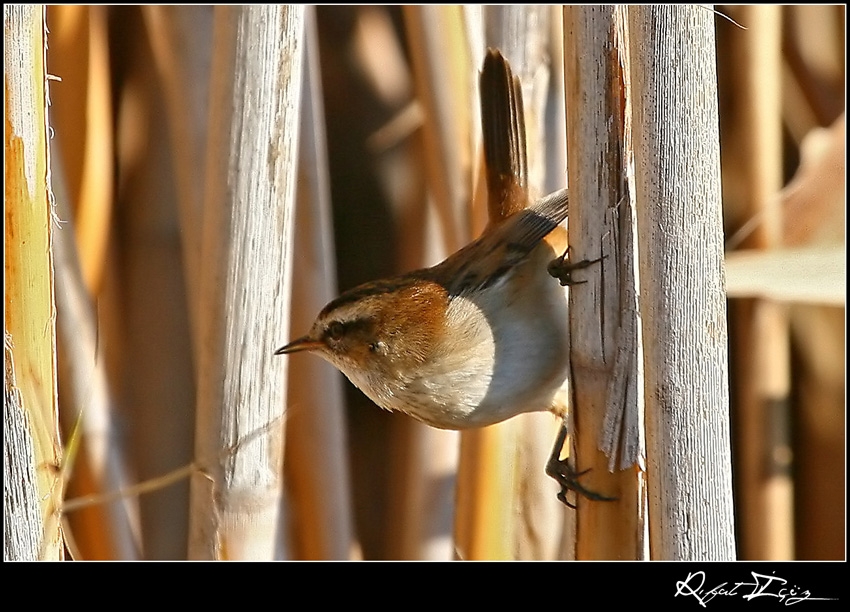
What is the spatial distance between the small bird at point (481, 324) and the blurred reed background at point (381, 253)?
0.43 ft

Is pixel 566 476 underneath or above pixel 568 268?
underneath

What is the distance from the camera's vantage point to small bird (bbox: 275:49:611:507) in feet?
4.04

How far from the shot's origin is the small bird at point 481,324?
4.04 ft

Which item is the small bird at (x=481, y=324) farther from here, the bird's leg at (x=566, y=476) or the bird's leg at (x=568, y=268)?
the bird's leg at (x=568, y=268)

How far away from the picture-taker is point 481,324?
128 cm

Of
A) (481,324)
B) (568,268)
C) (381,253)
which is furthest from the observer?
(381,253)

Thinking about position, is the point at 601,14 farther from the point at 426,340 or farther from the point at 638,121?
the point at 426,340

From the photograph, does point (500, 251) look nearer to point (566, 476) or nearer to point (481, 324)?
point (481, 324)

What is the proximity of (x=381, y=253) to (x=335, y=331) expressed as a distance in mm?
611

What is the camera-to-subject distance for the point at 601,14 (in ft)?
2.82

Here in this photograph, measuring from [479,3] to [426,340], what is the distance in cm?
63

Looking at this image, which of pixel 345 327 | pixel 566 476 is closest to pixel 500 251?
pixel 345 327
